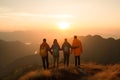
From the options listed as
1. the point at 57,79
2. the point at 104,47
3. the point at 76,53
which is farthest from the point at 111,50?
the point at 57,79

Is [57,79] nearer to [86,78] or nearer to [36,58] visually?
[86,78]

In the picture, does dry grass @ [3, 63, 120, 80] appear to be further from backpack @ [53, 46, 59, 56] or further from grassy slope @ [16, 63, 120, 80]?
backpack @ [53, 46, 59, 56]

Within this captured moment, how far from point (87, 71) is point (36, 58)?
11759cm

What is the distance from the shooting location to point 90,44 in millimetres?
102625

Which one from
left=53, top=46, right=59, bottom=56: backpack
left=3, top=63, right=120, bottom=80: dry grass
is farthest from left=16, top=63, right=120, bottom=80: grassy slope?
left=53, top=46, right=59, bottom=56: backpack

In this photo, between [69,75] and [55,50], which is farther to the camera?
[55,50]

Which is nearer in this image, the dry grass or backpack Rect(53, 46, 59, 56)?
the dry grass

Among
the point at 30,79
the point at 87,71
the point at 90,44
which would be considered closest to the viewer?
the point at 30,79

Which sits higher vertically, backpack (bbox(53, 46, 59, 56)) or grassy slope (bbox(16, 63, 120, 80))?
backpack (bbox(53, 46, 59, 56))

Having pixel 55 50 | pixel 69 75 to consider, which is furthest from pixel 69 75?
pixel 55 50

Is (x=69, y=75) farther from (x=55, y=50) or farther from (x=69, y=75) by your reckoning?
(x=55, y=50)

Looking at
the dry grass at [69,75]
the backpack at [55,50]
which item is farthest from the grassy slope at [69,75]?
the backpack at [55,50]

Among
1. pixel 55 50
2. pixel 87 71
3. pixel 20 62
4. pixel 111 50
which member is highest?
pixel 55 50

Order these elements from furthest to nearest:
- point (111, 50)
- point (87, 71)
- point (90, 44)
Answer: point (90, 44)
point (111, 50)
point (87, 71)
